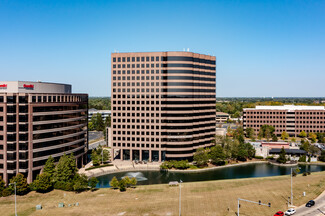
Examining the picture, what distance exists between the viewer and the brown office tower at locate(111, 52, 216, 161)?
135 meters

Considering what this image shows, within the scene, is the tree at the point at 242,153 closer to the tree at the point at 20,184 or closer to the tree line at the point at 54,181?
the tree line at the point at 54,181

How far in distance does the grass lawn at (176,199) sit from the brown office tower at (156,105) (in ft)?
119

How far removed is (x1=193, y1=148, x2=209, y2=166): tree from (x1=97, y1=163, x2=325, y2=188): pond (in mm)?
5214

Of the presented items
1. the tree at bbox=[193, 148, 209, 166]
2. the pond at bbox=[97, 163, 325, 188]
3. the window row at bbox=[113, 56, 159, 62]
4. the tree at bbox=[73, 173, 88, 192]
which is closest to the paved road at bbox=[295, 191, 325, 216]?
the pond at bbox=[97, 163, 325, 188]

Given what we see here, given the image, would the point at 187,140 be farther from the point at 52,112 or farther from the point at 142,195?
the point at 52,112

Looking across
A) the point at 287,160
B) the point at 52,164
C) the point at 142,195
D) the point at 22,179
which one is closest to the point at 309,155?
the point at 287,160

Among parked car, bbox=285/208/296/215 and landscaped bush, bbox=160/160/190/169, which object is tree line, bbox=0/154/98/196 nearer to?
landscaped bush, bbox=160/160/190/169

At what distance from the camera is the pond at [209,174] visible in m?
113

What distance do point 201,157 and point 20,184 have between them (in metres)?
75.7

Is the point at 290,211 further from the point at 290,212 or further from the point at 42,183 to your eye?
the point at 42,183

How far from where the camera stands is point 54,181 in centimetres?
9825

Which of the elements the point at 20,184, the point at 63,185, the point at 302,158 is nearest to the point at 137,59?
the point at 63,185

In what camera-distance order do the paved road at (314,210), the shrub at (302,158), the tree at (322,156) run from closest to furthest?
the paved road at (314,210), the shrub at (302,158), the tree at (322,156)

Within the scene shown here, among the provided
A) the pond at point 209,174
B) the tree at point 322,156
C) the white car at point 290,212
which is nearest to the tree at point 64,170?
the pond at point 209,174
